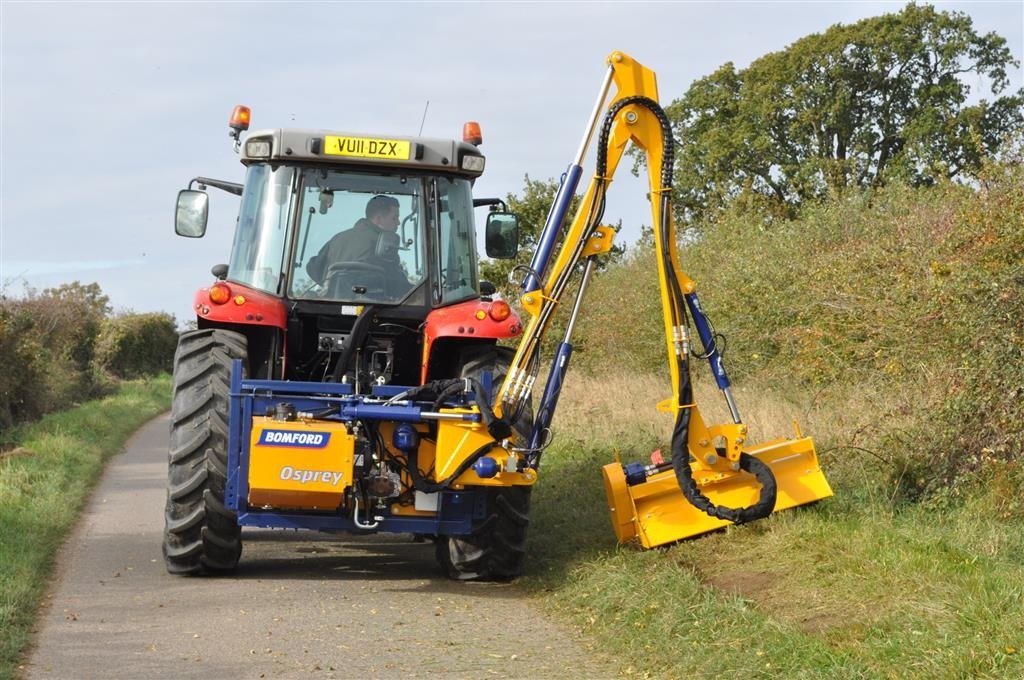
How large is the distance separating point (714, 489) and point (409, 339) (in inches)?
92.2

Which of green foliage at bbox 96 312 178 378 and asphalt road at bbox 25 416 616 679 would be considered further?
green foliage at bbox 96 312 178 378

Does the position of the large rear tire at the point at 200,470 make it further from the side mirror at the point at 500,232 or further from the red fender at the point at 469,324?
the side mirror at the point at 500,232

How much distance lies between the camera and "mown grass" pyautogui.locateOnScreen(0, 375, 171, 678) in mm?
7527

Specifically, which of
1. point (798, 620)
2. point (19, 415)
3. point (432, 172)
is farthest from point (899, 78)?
point (798, 620)

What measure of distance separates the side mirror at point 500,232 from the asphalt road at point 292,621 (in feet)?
7.85

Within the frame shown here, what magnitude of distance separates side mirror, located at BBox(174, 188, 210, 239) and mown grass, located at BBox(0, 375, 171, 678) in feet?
8.24

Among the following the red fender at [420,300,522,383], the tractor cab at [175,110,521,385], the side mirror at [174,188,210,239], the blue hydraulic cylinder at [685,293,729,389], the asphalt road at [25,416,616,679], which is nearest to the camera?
the asphalt road at [25,416,616,679]

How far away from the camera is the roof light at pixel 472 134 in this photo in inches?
399

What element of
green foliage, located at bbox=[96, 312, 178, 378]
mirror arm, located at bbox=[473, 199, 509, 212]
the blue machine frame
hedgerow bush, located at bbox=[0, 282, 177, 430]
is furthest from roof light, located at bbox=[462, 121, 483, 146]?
green foliage, located at bbox=[96, 312, 178, 378]

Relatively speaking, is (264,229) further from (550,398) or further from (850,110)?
(850,110)

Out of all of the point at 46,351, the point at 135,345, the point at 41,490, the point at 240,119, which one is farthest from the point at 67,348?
the point at 240,119

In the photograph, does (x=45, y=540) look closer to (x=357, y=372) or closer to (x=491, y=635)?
(x=357, y=372)

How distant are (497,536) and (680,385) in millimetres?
1524

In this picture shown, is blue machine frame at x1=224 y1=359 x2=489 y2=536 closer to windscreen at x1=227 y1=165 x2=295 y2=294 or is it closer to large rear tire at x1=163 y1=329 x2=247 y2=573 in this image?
large rear tire at x1=163 y1=329 x2=247 y2=573
